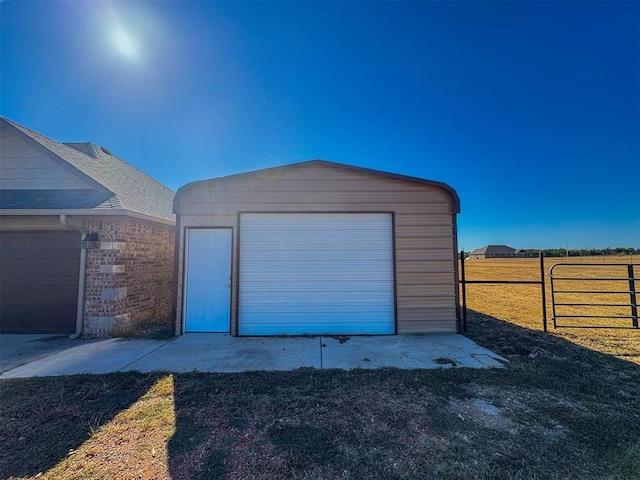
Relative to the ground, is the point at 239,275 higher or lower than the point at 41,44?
lower

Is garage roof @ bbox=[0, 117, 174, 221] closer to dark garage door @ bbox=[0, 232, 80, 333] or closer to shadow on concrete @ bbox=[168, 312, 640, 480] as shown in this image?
dark garage door @ bbox=[0, 232, 80, 333]

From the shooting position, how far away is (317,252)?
6230 mm

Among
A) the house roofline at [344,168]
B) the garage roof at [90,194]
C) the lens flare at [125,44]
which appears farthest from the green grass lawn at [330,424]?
the lens flare at [125,44]

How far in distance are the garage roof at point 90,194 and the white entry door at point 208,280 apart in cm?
175

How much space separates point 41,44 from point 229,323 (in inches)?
315

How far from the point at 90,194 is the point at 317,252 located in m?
5.82

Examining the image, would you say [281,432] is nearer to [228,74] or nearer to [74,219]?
[74,219]

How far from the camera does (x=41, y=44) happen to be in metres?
6.30

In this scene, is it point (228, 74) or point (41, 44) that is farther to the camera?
point (228, 74)

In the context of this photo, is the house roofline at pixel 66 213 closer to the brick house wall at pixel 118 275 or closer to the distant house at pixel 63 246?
the distant house at pixel 63 246

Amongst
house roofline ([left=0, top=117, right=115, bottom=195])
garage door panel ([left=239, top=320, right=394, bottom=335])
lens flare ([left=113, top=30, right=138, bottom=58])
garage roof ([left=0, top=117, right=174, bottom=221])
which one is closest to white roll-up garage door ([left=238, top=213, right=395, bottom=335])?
garage door panel ([left=239, top=320, right=394, bottom=335])

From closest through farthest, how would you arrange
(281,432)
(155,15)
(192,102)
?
(281,432)
(155,15)
(192,102)

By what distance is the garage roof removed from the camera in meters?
6.08

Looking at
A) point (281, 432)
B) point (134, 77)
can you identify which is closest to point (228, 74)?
point (134, 77)
